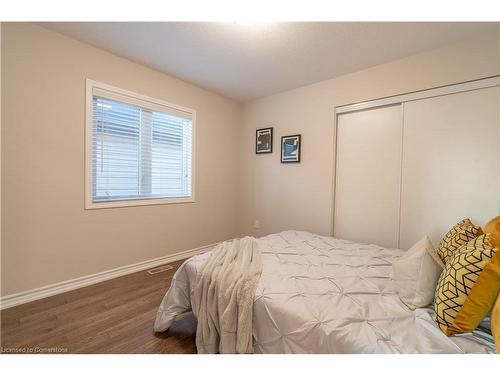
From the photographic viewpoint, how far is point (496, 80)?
1.85 meters

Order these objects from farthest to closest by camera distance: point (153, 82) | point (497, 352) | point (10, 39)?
point (153, 82) < point (10, 39) < point (497, 352)

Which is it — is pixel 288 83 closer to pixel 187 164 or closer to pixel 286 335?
pixel 187 164

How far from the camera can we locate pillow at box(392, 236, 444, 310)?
1156 mm

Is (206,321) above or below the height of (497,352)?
below

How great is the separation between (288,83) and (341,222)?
78.5 inches

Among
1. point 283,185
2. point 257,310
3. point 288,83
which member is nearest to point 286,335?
point 257,310

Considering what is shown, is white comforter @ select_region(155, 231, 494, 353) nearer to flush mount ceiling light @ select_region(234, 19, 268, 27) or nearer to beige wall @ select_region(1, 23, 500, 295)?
beige wall @ select_region(1, 23, 500, 295)

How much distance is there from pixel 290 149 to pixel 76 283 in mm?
2967

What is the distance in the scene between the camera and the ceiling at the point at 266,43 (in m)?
1.86

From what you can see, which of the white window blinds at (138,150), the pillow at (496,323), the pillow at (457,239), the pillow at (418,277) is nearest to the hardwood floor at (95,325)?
the white window blinds at (138,150)

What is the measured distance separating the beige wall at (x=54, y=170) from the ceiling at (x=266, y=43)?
Answer: 21cm

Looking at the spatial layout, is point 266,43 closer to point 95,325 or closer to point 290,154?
point 290,154

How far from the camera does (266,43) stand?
210 cm

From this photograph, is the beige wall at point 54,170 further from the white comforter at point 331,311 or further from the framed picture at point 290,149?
the framed picture at point 290,149
